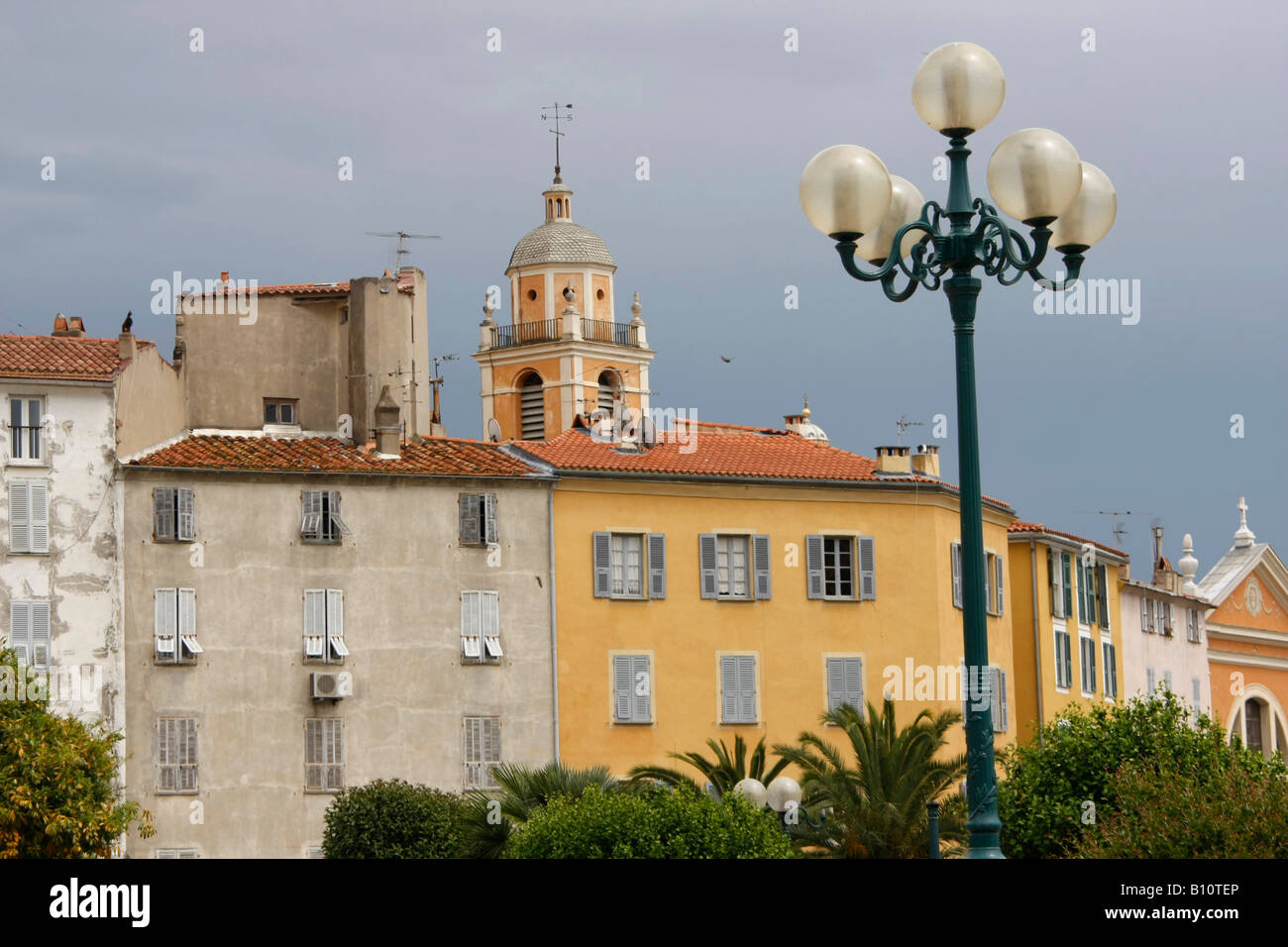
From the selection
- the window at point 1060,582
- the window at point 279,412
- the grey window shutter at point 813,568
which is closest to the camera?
the grey window shutter at point 813,568

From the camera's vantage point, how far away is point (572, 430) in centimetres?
5547

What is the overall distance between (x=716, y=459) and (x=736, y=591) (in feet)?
11.1

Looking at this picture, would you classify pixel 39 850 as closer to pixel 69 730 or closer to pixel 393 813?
pixel 69 730

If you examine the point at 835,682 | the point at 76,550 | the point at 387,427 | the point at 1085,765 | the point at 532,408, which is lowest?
the point at 1085,765

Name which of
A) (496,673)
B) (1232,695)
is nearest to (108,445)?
(496,673)

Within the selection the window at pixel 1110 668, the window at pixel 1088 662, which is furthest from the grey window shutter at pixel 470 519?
the window at pixel 1110 668

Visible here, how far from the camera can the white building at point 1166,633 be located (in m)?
66.9

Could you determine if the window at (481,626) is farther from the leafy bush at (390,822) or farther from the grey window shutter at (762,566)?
the grey window shutter at (762,566)

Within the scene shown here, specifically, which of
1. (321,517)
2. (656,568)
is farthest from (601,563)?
(321,517)

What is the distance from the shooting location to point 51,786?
1608 inches

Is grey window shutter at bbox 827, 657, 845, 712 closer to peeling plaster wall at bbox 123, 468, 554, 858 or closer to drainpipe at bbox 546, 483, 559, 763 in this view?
drainpipe at bbox 546, 483, 559, 763

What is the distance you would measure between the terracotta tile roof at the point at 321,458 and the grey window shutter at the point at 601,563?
2.08 metres

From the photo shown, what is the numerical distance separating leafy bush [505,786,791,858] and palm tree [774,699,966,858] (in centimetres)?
580

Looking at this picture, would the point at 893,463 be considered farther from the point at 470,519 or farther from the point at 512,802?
the point at 512,802
